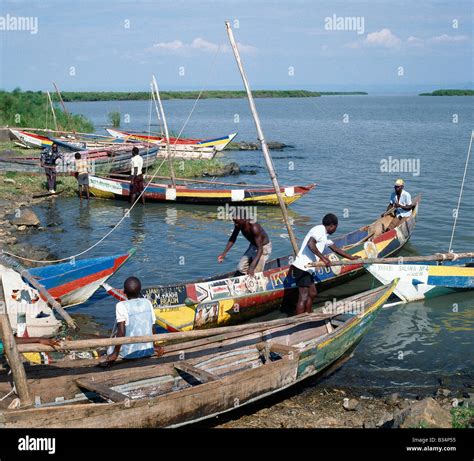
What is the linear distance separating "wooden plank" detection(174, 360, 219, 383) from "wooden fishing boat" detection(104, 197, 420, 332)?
1708mm

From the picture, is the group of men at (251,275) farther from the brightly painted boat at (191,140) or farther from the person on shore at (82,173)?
the brightly painted boat at (191,140)

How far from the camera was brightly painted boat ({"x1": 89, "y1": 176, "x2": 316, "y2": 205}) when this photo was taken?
69.0 feet

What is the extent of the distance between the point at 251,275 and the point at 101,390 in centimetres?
465

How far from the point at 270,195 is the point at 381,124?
45.6m

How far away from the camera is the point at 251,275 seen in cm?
1111

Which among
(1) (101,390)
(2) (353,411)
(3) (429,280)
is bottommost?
(2) (353,411)

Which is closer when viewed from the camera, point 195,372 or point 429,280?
point 195,372

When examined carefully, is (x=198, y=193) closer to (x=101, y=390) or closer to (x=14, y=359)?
(x=101, y=390)

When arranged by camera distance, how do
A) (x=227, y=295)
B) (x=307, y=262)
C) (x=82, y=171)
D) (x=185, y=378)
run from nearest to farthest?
(x=185, y=378)
(x=307, y=262)
(x=227, y=295)
(x=82, y=171)

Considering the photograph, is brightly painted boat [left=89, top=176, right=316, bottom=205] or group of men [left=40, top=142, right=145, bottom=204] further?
group of men [left=40, top=142, right=145, bottom=204]

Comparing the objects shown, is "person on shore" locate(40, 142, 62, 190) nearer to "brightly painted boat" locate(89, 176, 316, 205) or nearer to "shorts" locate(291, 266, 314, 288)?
"brightly painted boat" locate(89, 176, 316, 205)

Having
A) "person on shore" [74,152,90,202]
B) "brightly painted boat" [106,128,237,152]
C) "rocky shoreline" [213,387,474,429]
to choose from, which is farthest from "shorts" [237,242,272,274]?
"brightly painted boat" [106,128,237,152]

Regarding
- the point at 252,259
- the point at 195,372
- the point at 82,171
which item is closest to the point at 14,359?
the point at 195,372
